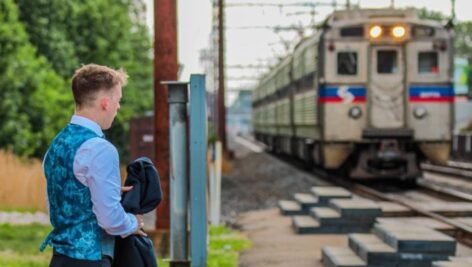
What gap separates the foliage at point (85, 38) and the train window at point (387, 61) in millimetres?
10555

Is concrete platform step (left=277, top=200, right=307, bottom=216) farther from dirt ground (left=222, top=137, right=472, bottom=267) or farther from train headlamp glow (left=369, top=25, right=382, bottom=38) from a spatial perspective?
train headlamp glow (left=369, top=25, right=382, bottom=38)

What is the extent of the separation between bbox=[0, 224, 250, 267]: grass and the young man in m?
3.50

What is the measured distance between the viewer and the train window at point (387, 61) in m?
17.8

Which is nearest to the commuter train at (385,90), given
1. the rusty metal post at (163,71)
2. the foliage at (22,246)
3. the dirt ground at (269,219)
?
the dirt ground at (269,219)

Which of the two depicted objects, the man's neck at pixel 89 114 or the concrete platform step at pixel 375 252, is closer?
the man's neck at pixel 89 114

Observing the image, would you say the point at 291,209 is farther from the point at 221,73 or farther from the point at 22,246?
the point at 221,73

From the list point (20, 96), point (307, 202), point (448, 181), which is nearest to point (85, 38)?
point (20, 96)

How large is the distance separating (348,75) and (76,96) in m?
14.3

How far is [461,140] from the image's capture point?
34562 millimetres

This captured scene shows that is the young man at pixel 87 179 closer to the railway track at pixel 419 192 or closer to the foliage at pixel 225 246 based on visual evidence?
the foliage at pixel 225 246

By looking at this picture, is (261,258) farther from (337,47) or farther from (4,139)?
(4,139)

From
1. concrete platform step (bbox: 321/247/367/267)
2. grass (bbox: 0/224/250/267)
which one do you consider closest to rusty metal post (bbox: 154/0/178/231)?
grass (bbox: 0/224/250/267)

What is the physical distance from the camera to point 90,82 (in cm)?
380

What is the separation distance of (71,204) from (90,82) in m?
0.51
